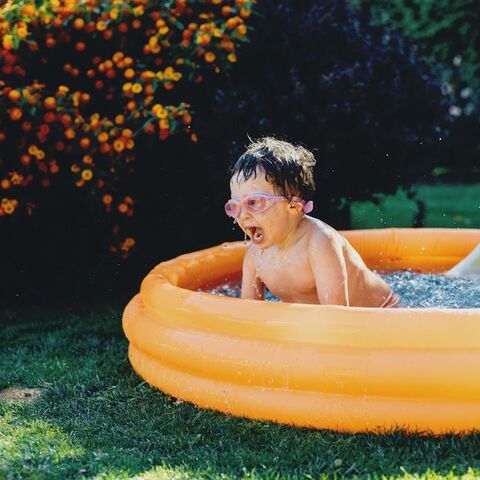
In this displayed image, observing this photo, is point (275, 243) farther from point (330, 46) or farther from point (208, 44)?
point (330, 46)

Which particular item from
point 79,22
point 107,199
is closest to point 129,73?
point 79,22

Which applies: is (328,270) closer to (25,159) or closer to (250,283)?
(250,283)

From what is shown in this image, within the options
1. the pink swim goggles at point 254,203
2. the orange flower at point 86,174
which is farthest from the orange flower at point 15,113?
the pink swim goggles at point 254,203

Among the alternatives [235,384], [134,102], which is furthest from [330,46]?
[235,384]

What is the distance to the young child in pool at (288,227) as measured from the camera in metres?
3.61

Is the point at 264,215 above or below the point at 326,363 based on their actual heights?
above

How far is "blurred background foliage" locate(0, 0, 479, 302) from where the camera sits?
18.2 feet

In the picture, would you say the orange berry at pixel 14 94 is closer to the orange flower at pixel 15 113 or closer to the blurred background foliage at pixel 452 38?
the orange flower at pixel 15 113

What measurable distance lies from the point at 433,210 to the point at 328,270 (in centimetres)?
612

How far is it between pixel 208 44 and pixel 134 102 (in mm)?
564

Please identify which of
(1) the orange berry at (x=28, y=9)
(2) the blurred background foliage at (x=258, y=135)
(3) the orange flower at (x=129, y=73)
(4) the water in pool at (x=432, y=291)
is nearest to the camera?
(4) the water in pool at (x=432, y=291)

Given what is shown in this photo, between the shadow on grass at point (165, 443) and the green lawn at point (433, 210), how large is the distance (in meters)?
4.36

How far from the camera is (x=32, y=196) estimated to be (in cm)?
531

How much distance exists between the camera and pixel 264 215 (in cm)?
361
